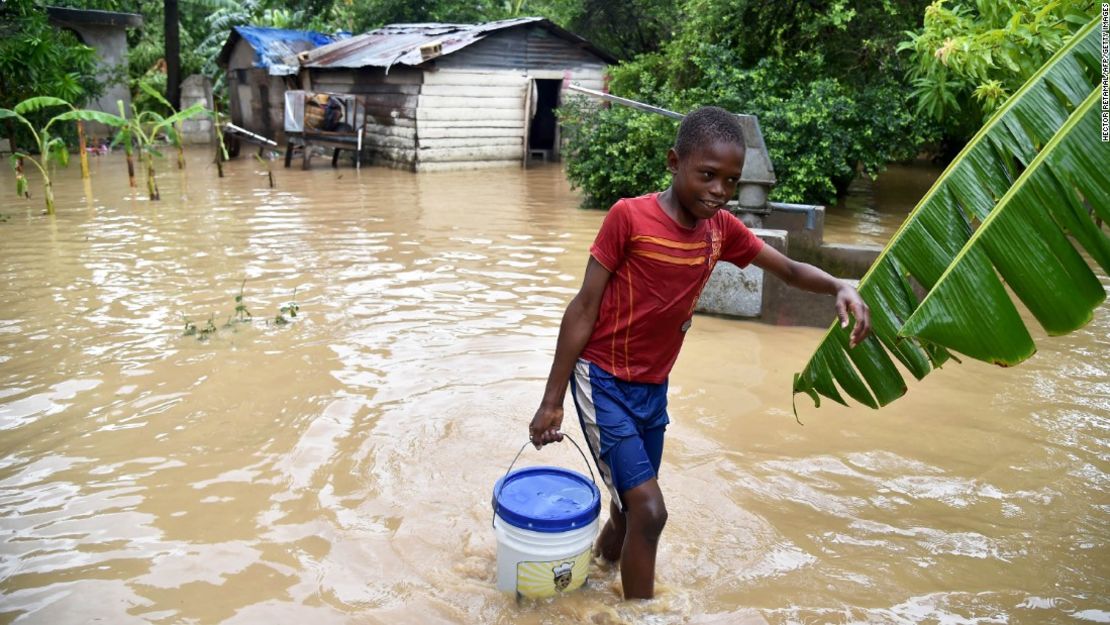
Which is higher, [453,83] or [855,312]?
[453,83]

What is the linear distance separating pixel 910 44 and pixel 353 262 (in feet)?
21.1

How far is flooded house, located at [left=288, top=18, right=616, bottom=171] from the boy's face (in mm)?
14951

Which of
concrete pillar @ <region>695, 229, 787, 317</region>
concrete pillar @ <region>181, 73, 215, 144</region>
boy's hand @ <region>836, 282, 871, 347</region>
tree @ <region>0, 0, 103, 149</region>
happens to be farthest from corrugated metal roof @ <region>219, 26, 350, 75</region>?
boy's hand @ <region>836, 282, 871, 347</region>

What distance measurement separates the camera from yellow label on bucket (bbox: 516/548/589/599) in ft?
9.55

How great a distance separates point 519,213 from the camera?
481 inches

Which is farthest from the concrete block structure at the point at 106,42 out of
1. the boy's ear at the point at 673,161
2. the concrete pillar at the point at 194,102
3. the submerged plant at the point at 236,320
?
the boy's ear at the point at 673,161

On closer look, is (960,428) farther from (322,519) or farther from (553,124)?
(553,124)

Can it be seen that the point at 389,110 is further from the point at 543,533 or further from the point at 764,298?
the point at 543,533

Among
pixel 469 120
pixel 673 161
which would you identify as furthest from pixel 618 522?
pixel 469 120

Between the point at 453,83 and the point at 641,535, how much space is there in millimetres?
16398

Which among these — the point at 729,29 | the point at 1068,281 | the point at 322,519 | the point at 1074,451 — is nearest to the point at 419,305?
the point at 322,519

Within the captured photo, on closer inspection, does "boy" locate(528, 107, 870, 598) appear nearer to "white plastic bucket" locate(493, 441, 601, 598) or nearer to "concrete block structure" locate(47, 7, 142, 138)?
"white plastic bucket" locate(493, 441, 601, 598)

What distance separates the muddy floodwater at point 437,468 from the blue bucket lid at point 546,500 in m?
0.44

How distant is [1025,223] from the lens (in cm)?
251
